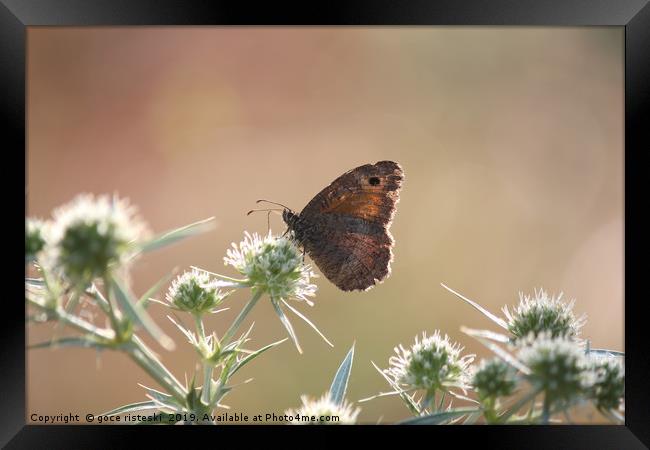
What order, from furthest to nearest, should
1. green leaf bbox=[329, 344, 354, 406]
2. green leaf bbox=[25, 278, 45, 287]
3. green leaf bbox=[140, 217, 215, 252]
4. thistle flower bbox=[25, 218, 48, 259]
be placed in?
green leaf bbox=[329, 344, 354, 406], green leaf bbox=[25, 278, 45, 287], thistle flower bbox=[25, 218, 48, 259], green leaf bbox=[140, 217, 215, 252]

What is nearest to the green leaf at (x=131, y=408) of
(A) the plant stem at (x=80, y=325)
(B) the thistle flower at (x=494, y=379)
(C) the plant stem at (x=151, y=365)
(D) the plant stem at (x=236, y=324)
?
(C) the plant stem at (x=151, y=365)

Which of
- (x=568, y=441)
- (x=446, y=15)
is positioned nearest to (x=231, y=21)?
(x=446, y=15)

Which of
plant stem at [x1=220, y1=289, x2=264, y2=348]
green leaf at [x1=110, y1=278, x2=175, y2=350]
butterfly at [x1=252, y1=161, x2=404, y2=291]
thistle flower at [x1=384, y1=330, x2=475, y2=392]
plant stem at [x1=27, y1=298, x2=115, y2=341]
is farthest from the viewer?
butterfly at [x1=252, y1=161, x2=404, y2=291]

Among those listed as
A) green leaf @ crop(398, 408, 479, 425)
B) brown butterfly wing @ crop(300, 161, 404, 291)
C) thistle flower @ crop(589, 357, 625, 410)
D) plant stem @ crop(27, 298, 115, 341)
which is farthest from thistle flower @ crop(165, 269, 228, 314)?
thistle flower @ crop(589, 357, 625, 410)

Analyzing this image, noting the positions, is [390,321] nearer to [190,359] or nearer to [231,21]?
[190,359]

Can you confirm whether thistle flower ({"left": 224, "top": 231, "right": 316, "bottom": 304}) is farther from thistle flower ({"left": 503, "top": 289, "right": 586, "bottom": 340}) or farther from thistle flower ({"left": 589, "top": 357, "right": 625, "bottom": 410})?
thistle flower ({"left": 589, "top": 357, "right": 625, "bottom": 410})

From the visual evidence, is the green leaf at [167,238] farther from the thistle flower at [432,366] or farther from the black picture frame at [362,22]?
the thistle flower at [432,366]
